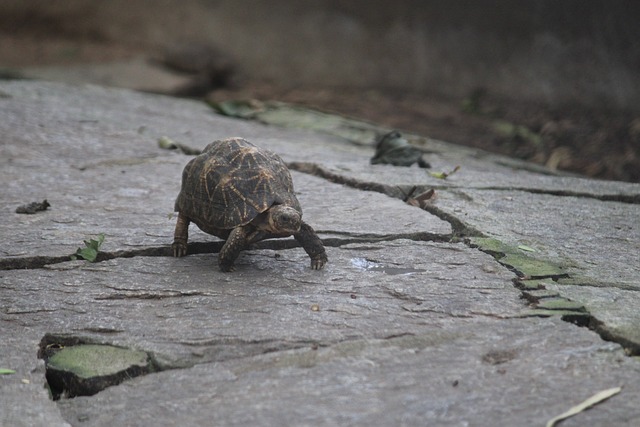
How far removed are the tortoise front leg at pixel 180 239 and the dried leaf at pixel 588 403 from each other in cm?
207

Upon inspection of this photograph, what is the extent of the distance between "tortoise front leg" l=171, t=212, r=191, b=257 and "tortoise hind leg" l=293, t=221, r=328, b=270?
589 mm

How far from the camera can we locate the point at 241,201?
3580mm

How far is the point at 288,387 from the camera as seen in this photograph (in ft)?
8.79

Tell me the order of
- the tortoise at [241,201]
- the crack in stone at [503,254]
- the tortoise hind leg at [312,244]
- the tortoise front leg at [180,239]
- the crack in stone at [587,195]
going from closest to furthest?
the crack in stone at [503,254], the tortoise at [241,201], the tortoise hind leg at [312,244], the tortoise front leg at [180,239], the crack in stone at [587,195]

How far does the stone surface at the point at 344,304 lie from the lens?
8.52 ft

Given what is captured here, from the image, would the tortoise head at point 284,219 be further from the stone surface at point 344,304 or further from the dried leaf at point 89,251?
the dried leaf at point 89,251

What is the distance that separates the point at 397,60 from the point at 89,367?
7887 millimetres

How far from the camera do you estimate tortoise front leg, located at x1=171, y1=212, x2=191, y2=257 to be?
3.92 m

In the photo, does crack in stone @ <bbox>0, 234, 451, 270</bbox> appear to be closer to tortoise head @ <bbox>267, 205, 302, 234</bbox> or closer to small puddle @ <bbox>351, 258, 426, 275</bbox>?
small puddle @ <bbox>351, 258, 426, 275</bbox>

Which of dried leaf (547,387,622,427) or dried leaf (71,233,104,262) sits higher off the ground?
dried leaf (547,387,622,427)

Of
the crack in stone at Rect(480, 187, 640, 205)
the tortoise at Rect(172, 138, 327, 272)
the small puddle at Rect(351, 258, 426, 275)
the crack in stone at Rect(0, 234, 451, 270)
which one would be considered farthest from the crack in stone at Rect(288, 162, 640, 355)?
the tortoise at Rect(172, 138, 327, 272)

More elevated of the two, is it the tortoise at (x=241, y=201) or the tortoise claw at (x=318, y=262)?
the tortoise at (x=241, y=201)

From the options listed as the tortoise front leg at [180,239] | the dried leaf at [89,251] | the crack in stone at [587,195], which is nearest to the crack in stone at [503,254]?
the crack in stone at [587,195]

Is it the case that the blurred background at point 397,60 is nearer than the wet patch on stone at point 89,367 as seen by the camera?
No
